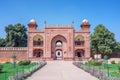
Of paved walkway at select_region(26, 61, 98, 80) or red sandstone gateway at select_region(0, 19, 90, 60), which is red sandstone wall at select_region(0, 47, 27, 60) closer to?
red sandstone gateway at select_region(0, 19, 90, 60)

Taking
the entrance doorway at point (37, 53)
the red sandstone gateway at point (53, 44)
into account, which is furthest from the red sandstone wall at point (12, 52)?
the entrance doorway at point (37, 53)

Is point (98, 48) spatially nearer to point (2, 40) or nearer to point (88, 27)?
point (88, 27)

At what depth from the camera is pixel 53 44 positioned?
43.7 m

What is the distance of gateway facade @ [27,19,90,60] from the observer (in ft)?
140

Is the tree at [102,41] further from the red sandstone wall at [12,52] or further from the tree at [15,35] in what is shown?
the tree at [15,35]

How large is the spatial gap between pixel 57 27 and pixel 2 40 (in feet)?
44.5

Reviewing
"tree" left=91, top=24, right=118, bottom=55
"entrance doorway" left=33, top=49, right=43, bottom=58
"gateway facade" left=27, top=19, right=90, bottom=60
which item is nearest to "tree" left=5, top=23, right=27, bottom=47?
"entrance doorway" left=33, top=49, right=43, bottom=58

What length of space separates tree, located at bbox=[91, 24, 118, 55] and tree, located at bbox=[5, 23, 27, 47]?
48.7 ft

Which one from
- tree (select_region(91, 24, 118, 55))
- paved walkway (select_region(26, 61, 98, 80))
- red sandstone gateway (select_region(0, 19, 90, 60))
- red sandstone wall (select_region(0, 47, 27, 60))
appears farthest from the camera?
red sandstone gateway (select_region(0, 19, 90, 60))

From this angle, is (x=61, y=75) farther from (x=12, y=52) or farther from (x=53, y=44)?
(x=53, y=44)

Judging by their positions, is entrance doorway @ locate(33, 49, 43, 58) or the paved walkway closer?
the paved walkway

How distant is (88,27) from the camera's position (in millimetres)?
43875

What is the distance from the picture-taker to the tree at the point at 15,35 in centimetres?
4881

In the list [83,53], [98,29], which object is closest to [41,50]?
[83,53]
